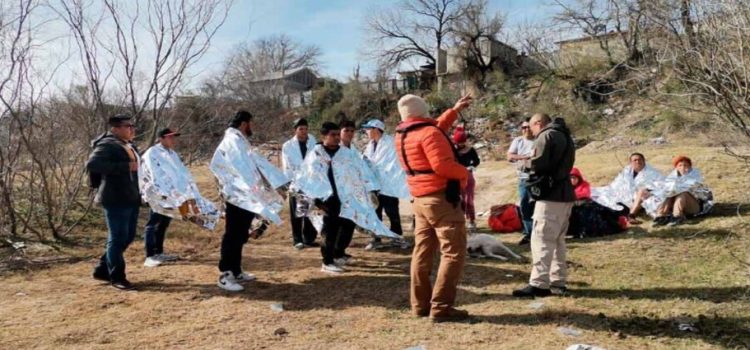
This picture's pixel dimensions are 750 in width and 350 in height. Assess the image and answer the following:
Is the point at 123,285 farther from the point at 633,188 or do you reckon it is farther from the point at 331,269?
the point at 633,188

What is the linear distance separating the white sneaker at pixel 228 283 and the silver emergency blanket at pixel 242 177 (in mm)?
655

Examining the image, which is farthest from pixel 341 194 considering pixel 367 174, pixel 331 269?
pixel 367 174

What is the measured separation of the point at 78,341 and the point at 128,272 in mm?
1832

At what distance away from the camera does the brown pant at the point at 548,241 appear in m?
4.25

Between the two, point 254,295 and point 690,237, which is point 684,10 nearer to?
point 690,237

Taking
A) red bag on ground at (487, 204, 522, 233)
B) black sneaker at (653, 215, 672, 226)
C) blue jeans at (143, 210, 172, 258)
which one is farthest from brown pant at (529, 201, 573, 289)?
blue jeans at (143, 210, 172, 258)

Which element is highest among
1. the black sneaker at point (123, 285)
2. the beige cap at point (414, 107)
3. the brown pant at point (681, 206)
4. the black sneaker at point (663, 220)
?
the beige cap at point (414, 107)

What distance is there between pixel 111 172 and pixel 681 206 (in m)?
6.38

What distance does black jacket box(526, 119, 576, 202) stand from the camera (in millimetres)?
4230

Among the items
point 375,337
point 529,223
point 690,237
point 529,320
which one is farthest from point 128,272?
point 690,237

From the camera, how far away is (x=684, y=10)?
3.63 meters

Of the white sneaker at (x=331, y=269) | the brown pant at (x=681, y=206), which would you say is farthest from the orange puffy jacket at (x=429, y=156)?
the brown pant at (x=681, y=206)

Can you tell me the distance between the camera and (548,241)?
4254 millimetres

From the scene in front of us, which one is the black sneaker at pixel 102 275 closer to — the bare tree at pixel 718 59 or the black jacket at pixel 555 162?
the black jacket at pixel 555 162
